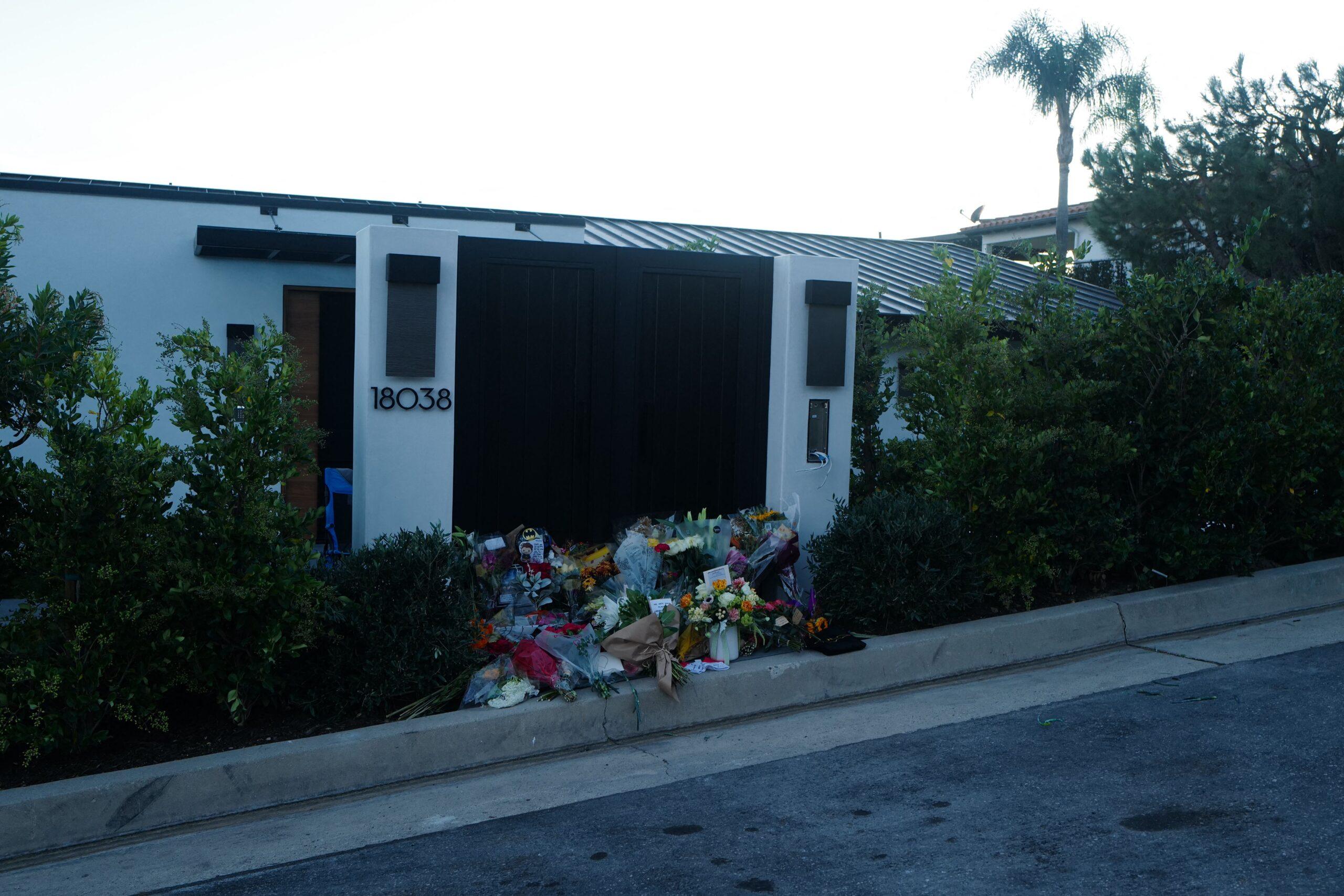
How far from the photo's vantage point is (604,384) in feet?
24.1

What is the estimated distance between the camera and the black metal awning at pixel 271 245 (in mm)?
9883

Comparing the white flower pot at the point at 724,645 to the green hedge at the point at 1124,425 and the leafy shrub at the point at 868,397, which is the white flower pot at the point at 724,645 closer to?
the green hedge at the point at 1124,425

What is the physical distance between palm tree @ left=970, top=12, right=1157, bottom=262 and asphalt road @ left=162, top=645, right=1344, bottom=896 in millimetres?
23912

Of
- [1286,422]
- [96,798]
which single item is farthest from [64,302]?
[1286,422]

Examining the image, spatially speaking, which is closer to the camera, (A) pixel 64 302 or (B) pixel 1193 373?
(B) pixel 1193 373

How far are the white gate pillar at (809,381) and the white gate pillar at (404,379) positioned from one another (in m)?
2.35

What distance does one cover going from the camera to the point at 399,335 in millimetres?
6602

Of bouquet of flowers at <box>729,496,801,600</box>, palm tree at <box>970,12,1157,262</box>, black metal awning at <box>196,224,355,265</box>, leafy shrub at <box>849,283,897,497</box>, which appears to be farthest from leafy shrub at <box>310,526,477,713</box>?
palm tree at <box>970,12,1157,262</box>

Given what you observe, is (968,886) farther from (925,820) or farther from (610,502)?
(610,502)

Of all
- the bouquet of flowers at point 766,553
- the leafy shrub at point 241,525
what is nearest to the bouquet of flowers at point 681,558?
the bouquet of flowers at point 766,553

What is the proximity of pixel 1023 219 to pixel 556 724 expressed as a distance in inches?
1218

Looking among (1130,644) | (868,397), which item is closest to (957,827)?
(1130,644)

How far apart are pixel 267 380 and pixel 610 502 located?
2739 mm

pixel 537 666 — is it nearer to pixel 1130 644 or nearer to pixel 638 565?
pixel 638 565
